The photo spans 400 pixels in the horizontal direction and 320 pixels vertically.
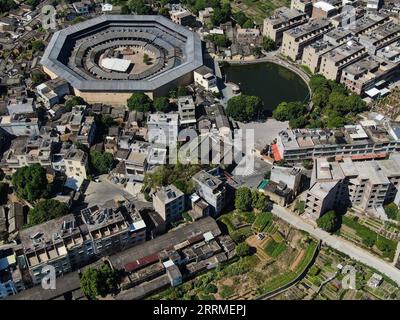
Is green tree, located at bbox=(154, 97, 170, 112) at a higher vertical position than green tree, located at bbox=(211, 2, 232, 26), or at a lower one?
lower

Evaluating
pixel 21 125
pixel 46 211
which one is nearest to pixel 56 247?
pixel 46 211

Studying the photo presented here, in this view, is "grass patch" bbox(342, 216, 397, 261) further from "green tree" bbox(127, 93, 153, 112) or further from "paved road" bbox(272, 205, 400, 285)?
"green tree" bbox(127, 93, 153, 112)

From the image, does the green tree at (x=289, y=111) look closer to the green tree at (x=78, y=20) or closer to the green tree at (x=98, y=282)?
the green tree at (x=98, y=282)

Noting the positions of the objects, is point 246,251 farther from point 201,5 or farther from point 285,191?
point 201,5

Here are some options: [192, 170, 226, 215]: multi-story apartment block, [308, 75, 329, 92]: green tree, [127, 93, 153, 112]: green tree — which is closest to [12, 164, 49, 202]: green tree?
[192, 170, 226, 215]: multi-story apartment block

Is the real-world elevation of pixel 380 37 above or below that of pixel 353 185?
above

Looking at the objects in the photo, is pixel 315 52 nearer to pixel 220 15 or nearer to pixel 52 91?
pixel 220 15

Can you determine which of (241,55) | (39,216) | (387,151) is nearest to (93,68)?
(241,55)
